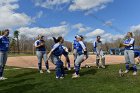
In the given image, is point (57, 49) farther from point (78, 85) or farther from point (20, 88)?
point (20, 88)

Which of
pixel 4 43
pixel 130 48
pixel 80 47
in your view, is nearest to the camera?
pixel 80 47

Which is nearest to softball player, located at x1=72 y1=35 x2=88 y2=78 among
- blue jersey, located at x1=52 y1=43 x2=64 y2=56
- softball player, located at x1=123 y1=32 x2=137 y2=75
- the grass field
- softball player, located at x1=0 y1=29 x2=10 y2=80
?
the grass field

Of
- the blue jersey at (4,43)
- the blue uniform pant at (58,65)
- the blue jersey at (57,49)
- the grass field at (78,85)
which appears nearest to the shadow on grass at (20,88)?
the grass field at (78,85)

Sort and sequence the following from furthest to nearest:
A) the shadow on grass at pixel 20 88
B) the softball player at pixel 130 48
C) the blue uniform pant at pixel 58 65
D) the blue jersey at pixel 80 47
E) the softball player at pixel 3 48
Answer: the softball player at pixel 130 48 → the softball player at pixel 3 48 → the blue jersey at pixel 80 47 → the blue uniform pant at pixel 58 65 → the shadow on grass at pixel 20 88

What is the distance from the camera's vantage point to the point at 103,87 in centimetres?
1082

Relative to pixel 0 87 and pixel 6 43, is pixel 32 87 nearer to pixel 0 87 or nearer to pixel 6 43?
pixel 0 87

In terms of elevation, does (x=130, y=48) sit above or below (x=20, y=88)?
above

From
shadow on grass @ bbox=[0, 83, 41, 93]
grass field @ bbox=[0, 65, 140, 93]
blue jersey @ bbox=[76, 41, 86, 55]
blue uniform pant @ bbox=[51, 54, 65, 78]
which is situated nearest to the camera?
grass field @ bbox=[0, 65, 140, 93]

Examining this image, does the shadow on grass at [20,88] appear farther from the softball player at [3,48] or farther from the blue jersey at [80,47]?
the blue jersey at [80,47]

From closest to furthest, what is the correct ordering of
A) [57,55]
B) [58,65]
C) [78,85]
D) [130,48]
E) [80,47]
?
[78,85] → [58,65] → [57,55] → [80,47] → [130,48]

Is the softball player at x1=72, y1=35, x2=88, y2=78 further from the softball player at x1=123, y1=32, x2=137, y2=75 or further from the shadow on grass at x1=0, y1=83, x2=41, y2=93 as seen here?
the shadow on grass at x1=0, y1=83, x2=41, y2=93

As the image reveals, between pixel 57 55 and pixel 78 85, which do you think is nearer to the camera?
pixel 78 85

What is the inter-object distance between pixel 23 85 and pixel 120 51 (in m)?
37.1

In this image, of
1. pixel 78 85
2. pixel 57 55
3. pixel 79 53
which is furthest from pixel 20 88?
pixel 79 53
